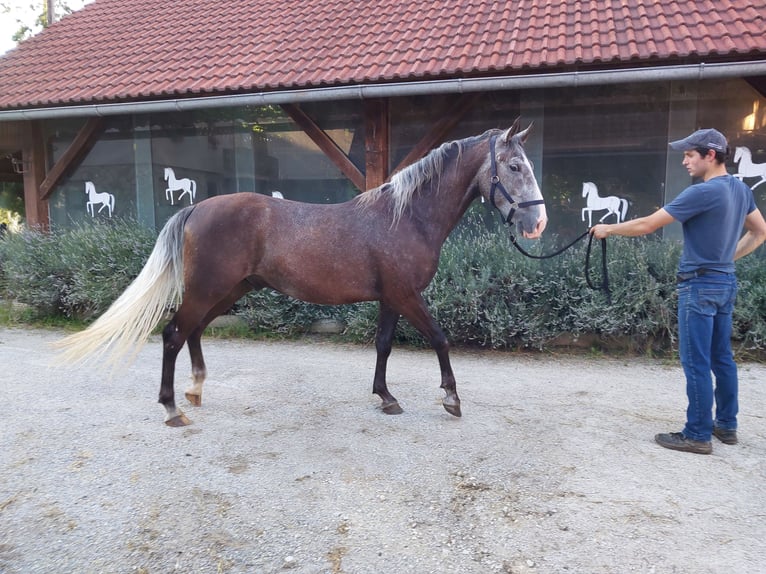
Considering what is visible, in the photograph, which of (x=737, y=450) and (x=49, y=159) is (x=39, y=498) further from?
(x=49, y=159)

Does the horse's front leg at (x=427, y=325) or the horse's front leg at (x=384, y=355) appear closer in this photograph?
the horse's front leg at (x=427, y=325)

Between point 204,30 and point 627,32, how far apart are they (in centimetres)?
664

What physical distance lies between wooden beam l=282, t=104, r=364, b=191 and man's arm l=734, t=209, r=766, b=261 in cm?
456

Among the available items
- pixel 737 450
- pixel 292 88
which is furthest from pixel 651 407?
pixel 292 88

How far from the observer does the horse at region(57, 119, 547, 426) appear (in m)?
3.36

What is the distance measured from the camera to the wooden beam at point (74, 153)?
7824mm

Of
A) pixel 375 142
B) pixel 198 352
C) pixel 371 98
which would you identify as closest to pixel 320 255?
Answer: pixel 198 352

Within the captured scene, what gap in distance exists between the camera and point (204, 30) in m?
8.52

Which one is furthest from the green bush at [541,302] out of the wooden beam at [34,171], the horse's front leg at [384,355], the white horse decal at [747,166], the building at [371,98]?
the wooden beam at [34,171]

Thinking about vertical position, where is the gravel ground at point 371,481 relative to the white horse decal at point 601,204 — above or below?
below

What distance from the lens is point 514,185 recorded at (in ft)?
10.5

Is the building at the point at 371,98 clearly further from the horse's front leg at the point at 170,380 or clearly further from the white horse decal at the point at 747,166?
the horse's front leg at the point at 170,380

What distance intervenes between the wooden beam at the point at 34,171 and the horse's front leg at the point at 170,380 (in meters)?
6.52

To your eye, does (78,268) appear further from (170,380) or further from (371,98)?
(371,98)
